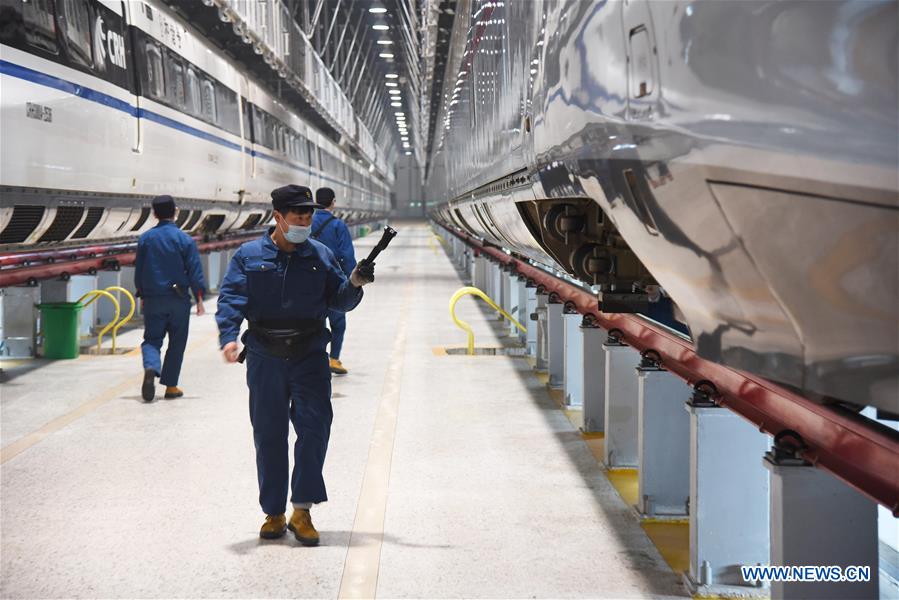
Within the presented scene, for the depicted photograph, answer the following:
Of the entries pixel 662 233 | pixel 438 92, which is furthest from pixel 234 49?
pixel 662 233

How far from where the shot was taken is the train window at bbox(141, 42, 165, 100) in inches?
414

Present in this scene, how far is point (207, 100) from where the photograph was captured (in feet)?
44.0

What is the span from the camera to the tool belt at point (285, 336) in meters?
4.98

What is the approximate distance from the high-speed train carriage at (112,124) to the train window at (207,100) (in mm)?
17

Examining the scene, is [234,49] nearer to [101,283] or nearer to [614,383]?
[101,283]

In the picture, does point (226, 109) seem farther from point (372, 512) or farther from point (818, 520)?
point (818, 520)

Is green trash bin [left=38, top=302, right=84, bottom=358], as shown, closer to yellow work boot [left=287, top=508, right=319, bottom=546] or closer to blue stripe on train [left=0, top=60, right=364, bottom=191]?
blue stripe on train [left=0, top=60, right=364, bottom=191]

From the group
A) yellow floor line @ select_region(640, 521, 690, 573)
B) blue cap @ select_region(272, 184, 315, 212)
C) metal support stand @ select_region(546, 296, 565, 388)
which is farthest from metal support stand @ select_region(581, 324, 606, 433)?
blue cap @ select_region(272, 184, 315, 212)

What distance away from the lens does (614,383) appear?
6.23 meters

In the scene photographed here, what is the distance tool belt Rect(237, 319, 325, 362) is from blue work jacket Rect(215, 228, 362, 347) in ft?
0.10

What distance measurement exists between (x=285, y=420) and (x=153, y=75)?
6.84 m

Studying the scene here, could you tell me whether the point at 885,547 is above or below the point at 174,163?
below

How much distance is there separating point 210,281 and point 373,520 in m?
13.5

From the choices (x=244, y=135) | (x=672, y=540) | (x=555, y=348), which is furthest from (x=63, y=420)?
(x=244, y=135)
